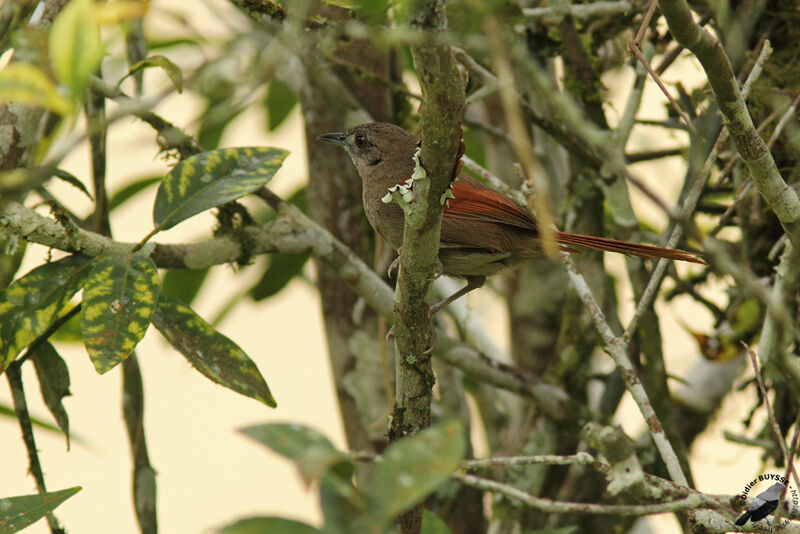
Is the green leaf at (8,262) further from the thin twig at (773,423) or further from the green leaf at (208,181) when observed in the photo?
the thin twig at (773,423)

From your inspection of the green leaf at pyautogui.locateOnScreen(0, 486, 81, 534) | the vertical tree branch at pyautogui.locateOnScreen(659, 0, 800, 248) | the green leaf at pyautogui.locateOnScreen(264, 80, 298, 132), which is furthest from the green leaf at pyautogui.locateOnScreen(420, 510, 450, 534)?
the green leaf at pyautogui.locateOnScreen(264, 80, 298, 132)

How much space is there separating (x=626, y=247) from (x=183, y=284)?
2.17m

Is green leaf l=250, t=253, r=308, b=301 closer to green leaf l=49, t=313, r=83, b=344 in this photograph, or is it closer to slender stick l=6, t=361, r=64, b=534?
green leaf l=49, t=313, r=83, b=344

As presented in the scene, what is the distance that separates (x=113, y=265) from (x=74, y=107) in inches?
54.9

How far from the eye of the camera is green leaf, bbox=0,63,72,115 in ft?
3.83

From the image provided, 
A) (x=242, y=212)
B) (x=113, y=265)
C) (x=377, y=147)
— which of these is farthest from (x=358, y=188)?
(x=113, y=265)

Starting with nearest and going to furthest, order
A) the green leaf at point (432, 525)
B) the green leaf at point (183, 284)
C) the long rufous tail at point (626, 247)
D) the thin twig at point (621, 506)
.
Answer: the thin twig at point (621, 506), the green leaf at point (432, 525), the long rufous tail at point (626, 247), the green leaf at point (183, 284)

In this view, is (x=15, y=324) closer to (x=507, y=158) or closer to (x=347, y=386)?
(x=347, y=386)

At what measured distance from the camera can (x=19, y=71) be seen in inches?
47.0

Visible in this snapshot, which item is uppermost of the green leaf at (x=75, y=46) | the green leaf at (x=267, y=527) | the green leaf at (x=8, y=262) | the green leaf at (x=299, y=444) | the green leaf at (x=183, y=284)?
the green leaf at (x=183, y=284)

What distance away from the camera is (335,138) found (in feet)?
12.2

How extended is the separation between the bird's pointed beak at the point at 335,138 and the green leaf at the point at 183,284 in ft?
2.99

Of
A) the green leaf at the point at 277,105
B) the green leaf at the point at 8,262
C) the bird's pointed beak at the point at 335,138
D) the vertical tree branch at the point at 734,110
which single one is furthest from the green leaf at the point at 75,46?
the green leaf at the point at 277,105

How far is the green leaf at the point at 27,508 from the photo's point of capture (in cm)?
218
